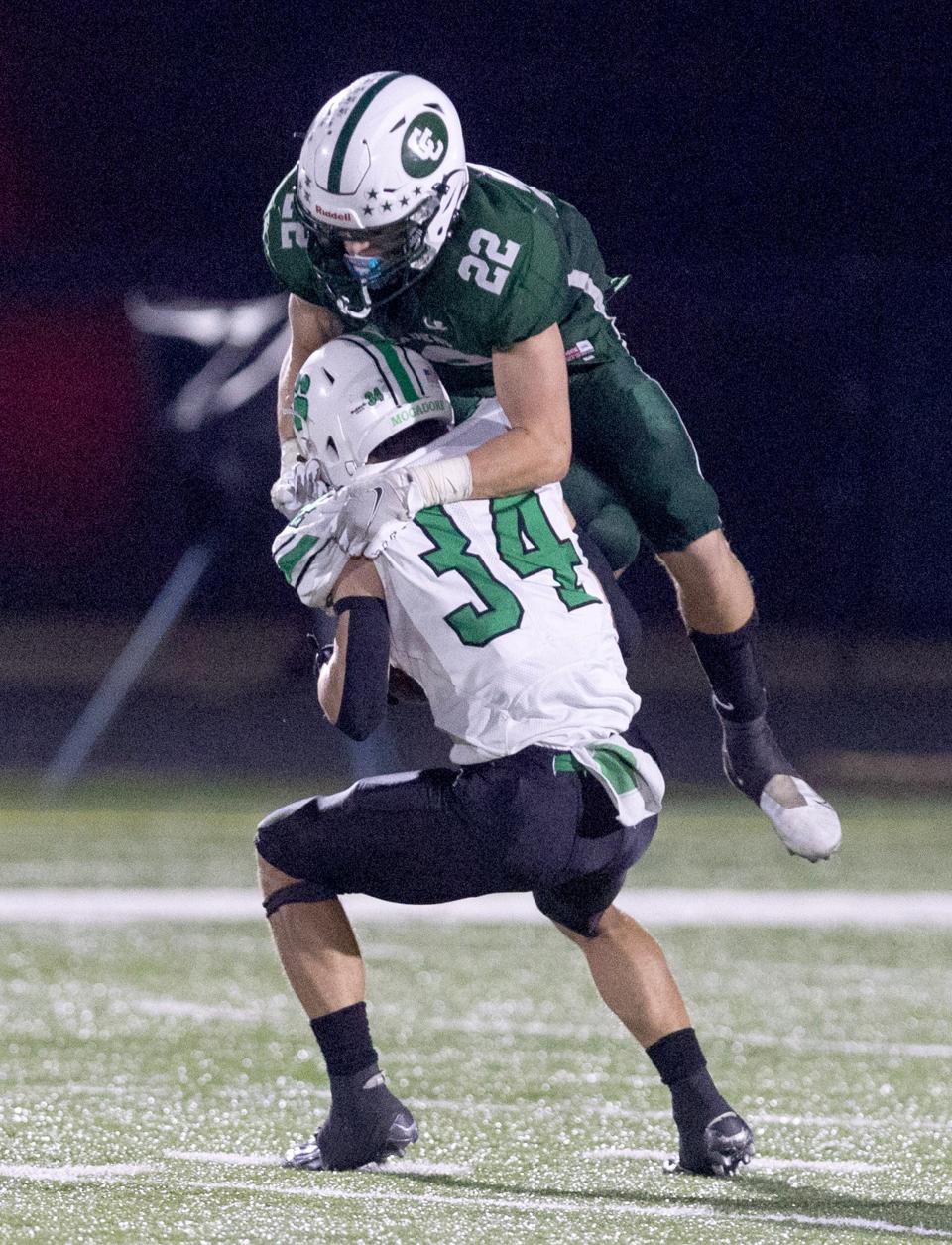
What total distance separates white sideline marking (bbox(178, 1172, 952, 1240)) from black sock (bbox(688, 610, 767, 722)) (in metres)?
1.09

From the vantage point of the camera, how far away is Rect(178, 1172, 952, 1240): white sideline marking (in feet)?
8.23

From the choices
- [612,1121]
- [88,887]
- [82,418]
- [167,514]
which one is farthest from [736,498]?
[612,1121]

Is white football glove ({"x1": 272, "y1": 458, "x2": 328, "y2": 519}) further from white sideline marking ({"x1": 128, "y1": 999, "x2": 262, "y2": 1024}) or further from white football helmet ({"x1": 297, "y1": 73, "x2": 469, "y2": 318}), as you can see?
white sideline marking ({"x1": 128, "y1": 999, "x2": 262, "y2": 1024})

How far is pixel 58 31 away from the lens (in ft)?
43.1

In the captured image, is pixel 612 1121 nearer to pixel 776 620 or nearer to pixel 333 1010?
pixel 333 1010

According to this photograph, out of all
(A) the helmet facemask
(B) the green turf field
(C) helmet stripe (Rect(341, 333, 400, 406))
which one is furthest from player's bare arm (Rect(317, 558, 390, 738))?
(B) the green turf field

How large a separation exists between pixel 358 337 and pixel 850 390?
22.7 ft

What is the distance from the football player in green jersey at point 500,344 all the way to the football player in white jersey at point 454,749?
2.1 inches

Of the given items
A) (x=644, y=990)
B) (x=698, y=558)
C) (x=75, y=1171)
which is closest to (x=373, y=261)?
(x=698, y=558)

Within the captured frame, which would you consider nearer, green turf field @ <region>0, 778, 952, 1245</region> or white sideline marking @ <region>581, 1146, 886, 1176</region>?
green turf field @ <region>0, 778, 952, 1245</region>

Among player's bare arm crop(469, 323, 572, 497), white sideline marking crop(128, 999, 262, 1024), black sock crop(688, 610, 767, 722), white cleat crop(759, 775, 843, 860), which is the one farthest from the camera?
white sideline marking crop(128, 999, 262, 1024)

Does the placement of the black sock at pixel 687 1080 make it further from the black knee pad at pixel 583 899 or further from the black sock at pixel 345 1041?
the black sock at pixel 345 1041

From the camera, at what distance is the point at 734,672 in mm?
3539

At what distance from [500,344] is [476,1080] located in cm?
127
